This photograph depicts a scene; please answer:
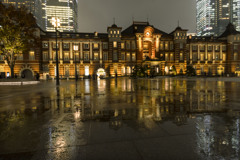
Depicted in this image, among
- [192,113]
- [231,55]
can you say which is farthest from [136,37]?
[192,113]

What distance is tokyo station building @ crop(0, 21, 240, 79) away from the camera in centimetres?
4144

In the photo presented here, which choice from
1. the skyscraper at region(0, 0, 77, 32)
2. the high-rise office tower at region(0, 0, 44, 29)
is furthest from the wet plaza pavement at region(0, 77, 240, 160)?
the skyscraper at region(0, 0, 77, 32)

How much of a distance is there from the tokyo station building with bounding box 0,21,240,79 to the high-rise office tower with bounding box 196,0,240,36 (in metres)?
135

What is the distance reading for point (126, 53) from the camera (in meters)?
44.9

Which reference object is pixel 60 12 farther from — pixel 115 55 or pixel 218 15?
pixel 218 15

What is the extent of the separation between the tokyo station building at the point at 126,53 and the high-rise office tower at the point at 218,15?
135 metres

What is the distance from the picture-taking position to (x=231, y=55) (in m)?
48.5

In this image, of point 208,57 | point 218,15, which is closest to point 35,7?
point 208,57

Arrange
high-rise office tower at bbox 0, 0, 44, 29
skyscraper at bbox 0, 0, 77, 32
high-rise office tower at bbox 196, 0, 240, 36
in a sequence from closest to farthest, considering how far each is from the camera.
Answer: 1. high-rise office tower at bbox 0, 0, 44, 29
2. high-rise office tower at bbox 196, 0, 240, 36
3. skyscraper at bbox 0, 0, 77, 32

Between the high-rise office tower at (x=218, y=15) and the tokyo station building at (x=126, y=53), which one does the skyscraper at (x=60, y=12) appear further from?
the high-rise office tower at (x=218, y=15)

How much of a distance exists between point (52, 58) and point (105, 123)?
141ft

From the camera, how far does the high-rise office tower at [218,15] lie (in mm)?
153250

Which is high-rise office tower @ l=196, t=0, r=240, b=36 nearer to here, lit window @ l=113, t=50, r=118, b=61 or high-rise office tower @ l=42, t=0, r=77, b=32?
lit window @ l=113, t=50, r=118, b=61

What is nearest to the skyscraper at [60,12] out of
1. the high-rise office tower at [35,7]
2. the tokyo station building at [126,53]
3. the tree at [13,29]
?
the high-rise office tower at [35,7]
